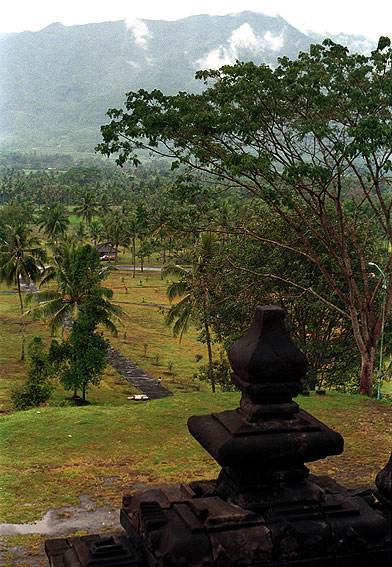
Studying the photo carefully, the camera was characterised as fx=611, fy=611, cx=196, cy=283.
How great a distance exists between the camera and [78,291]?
95.7 ft

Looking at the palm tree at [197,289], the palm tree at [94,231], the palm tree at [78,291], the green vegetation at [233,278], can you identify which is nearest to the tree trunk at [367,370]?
the green vegetation at [233,278]

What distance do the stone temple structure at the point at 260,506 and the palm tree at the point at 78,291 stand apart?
22029 millimetres

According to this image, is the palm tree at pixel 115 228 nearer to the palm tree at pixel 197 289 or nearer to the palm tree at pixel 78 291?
the palm tree at pixel 197 289

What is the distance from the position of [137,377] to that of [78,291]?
10.9 m

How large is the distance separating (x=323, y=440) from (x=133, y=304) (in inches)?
2393

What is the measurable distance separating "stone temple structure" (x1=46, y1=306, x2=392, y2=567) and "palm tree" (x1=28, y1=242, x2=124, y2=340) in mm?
22029

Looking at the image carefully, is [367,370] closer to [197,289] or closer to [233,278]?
[233,278]

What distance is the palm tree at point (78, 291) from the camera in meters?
27.5

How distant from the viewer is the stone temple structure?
14.9 feet

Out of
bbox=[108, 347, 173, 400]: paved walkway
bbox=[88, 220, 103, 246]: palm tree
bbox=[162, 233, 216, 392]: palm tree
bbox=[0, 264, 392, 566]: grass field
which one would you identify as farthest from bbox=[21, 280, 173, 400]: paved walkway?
bbox=[88, 220, 103, 246]: palm tree

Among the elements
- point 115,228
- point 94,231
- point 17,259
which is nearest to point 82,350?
point 17,259

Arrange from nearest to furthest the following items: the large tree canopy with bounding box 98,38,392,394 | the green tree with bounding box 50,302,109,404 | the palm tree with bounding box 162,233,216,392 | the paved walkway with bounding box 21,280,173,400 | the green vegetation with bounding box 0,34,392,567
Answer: the green vegetation with bounding box 0,34,392,567, the large tree canopy with bounding box 98,38,392,394, the green tree with bounding box 50,302,109,404, the palm tree with bounding box 162,233,216,392, the paved walkway with bounding box 21,280,173,400

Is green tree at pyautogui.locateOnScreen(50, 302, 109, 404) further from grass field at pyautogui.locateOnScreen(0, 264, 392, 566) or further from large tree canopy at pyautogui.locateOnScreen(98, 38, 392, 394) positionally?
large tree canopy at pyautogui.locateOnScreen(98, 38, 392, 394)

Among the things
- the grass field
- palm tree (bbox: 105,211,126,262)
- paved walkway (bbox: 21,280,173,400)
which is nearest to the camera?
the grass field
